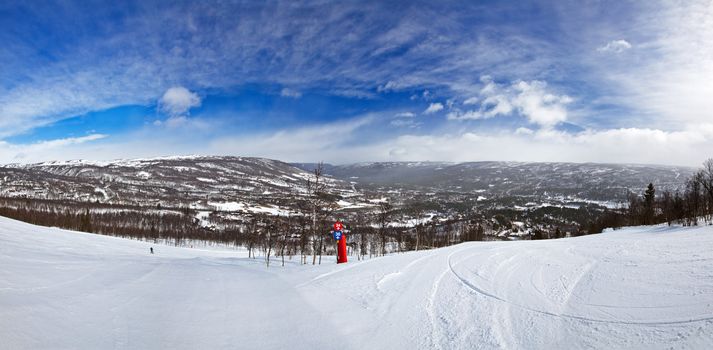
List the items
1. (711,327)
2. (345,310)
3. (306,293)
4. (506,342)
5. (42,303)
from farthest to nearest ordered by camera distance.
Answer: (306,293) < (345,310) < (42,303) < (506,342) < (711,327)

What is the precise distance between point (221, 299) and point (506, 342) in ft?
24.2

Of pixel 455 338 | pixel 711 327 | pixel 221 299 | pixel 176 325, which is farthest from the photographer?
pixel 221 299

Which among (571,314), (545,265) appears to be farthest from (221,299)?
(545,265)

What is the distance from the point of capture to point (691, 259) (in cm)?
862

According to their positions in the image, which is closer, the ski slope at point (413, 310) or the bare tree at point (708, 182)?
the ski slope at point (413, 310)

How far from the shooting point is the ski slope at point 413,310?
5.52 meters

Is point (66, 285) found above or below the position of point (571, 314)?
below

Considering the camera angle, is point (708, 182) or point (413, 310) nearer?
point (413, 310)

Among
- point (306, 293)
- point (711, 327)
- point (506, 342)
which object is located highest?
point (711, 327)

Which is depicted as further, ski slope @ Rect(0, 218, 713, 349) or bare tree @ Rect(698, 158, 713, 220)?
bare tree @ Rect(698, 158, 713, 220)

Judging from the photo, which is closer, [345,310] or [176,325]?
[176,325]

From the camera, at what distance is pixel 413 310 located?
25.9 feet

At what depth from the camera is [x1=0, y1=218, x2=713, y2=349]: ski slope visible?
5.52 m

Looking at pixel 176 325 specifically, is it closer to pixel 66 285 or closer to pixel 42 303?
pixel 42 303
